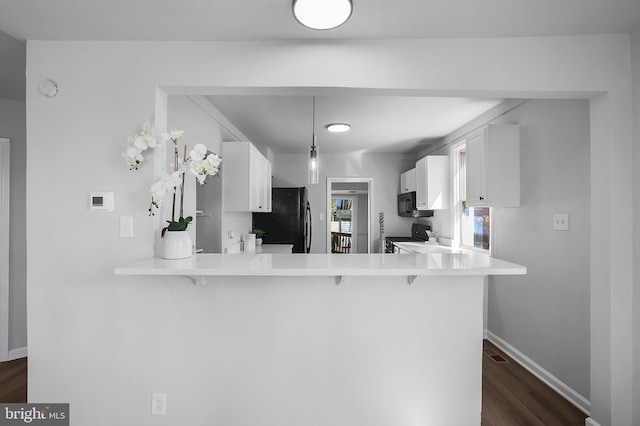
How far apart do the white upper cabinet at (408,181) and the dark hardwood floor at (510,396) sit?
2.72 meters

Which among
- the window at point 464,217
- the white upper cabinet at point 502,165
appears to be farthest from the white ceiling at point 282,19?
the window at point 464,217

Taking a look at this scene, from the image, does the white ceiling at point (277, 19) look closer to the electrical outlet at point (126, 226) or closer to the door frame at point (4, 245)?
the electrical outlet at point (126, 226)

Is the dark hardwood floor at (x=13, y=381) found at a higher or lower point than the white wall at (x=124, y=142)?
lower

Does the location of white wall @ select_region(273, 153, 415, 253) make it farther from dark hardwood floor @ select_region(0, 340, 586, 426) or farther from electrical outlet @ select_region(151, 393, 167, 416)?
electrical outlet @ select_region(151, 393, 167, 416)

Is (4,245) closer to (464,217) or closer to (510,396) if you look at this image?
(510,396)

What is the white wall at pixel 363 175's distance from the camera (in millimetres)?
5691

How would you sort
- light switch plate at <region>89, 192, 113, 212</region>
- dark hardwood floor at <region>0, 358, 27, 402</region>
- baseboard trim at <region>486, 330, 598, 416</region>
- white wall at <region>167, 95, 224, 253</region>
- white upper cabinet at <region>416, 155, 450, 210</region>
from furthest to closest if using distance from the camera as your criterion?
white upper cabinet at <region>416, 155, 450, 210</region>
white wall at <region>167, 95, 224, 253</region>
dark hardwood floor at <region>0, 358, 27, 402</region>
baseboard trim at <region>486, 330, 598, 416</region>
light switch plate at <region>89, 192, 113, 212</region>

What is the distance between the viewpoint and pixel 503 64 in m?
1.79

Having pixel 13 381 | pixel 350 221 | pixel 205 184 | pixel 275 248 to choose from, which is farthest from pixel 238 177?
pixel 350 221

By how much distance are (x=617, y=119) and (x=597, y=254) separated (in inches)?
30.8

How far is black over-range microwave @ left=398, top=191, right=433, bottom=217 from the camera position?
4863 mm

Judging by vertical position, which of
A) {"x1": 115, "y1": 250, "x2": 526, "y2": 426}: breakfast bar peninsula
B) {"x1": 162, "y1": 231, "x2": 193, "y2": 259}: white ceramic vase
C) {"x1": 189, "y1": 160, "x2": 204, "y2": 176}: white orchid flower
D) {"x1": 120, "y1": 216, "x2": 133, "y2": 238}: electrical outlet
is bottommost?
{"x1": 115, "y1": 250, "x2": 526, "y2": 426}: breakfast bar peninsula

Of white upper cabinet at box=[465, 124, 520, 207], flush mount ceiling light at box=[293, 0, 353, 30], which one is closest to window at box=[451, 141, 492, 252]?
white upper cabinet at box=[465, 124, 520, 207]

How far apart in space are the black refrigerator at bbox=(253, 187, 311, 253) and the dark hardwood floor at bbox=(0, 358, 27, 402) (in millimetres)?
2843
